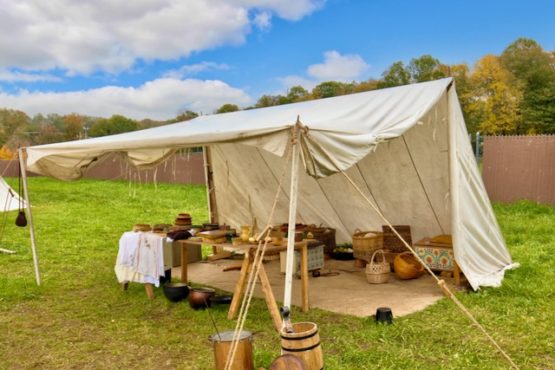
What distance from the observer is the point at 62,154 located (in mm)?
5191

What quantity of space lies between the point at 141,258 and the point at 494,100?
2503cm

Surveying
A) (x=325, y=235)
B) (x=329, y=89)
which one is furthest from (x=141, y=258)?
(x=329, y=89)

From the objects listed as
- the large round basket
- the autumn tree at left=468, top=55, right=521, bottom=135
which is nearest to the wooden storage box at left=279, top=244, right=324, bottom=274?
the large round basket

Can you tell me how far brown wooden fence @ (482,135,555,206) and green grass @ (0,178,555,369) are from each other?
3368mm

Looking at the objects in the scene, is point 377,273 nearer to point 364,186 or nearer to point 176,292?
point 364,186

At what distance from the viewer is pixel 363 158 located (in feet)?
18.3

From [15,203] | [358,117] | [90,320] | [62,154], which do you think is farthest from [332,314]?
[15,203]

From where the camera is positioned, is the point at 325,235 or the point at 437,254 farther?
the point at 325,235

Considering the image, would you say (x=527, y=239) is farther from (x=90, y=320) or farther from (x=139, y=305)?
(x=90, y=320)

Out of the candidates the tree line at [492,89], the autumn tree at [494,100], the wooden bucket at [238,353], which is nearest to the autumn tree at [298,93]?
the tree line at [492,89]

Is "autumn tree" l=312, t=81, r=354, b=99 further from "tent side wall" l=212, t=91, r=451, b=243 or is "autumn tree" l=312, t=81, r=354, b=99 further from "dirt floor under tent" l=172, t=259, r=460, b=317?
"dirt floor under tent" l=172, t=259, r=460, b=317

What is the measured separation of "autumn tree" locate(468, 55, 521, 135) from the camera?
994 inches

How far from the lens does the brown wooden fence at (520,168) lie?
9.73 metres

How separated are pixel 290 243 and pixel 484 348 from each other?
1.43 m
